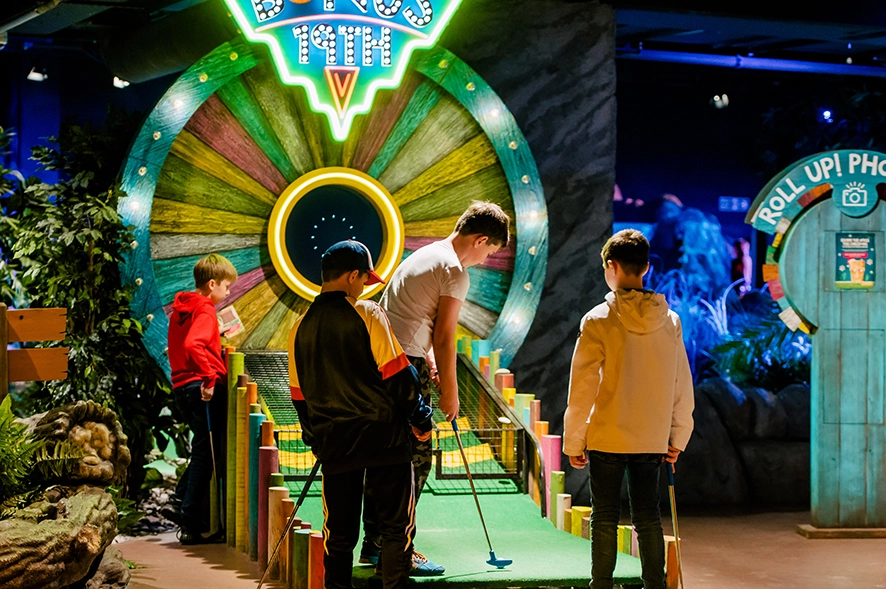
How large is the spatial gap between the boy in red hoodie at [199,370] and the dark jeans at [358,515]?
2063 millimetres

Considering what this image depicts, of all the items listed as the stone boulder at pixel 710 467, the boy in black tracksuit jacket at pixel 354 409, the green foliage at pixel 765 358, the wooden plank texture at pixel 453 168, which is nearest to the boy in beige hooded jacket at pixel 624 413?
the boy in black tracksuit jacket at pixel 354 409

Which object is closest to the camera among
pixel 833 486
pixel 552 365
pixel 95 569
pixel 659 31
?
pixel 95 569

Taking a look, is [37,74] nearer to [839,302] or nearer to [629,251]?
[839,302]

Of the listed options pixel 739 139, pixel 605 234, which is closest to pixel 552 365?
pixel 605 234

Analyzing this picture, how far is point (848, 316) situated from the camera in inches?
258

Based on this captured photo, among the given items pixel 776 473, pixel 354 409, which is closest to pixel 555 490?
pixel 354 409

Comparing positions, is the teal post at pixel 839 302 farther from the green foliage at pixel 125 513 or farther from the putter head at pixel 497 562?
the green foliage at pixel 125 513

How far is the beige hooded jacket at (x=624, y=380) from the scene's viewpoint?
4.03 metres

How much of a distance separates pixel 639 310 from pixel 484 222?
2.45 feet

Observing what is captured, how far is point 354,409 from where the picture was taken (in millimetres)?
3846

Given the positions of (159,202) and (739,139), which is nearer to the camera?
(159,202)

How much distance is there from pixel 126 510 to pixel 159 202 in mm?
1761

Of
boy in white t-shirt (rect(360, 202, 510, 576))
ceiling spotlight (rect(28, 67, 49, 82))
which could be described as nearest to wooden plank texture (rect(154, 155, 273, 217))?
boy in white t-shirt (rect(360, 202, 510, 576))

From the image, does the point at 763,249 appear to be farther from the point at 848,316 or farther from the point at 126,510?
the point at 126,510
